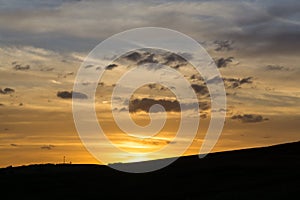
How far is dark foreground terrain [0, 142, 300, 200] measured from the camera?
64688 mm

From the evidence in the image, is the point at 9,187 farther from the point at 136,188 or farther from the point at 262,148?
the point at 262,148

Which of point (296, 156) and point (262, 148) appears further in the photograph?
point (262, 148)

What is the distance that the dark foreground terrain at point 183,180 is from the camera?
64.7 metres

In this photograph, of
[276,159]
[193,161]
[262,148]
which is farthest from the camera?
[262,148]

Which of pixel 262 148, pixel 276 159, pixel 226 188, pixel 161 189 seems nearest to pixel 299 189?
pixel 226 188

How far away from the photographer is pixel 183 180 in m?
80.8

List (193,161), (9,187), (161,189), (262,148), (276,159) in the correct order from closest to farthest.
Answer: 1. (161,189)
2. (9,187)
3. (276,159)
4. (193,161)
5. (262,148)

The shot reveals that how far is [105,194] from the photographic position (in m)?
72.2

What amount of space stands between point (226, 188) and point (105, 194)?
Answer: 1538 centimetres

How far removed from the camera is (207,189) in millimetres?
70188

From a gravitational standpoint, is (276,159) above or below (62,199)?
above

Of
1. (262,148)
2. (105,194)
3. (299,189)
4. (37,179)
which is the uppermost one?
(262,148)

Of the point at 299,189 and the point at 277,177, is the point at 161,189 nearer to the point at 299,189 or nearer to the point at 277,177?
the point at 277,177

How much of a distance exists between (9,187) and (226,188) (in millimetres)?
34893
